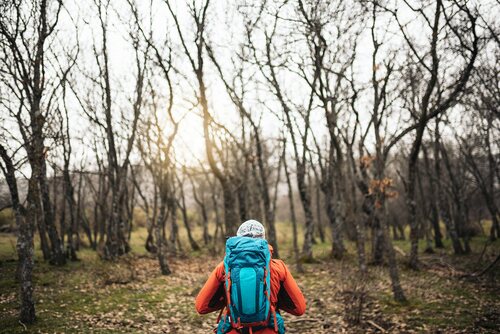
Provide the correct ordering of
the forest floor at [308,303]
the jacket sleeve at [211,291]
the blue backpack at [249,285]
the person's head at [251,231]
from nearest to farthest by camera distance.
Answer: the blue backpack at [249,285] → the jacket sleeve at [211,291] → the person's head at [251,231] → the forest floor at [308,303]

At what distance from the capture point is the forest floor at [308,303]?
723cm

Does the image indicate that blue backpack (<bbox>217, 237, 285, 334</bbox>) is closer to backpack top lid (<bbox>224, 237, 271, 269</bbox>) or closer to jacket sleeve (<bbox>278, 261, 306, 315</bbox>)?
backpack top lid (<bbox>224, 237, 271, 269</bbox>)

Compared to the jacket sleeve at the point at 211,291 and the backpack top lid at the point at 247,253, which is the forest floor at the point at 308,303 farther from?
the backpack top lid at the point at 247,253

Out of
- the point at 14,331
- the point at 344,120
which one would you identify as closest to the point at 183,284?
the point at 14,331

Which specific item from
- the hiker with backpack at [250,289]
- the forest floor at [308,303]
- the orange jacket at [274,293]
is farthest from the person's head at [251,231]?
the forest floor at [308,303]

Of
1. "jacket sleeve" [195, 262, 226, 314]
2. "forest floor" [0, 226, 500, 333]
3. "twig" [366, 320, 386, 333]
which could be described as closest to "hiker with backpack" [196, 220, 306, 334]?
"jacket sleeve" [195, 262, 226, 314]

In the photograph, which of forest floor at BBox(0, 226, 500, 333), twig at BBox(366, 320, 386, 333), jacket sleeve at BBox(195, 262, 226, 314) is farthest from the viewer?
forest floor at BBox(0, 226, 500, 333)

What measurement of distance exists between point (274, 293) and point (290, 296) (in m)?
0.20

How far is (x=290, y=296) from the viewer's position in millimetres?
3221

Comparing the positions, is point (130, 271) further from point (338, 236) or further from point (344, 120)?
point (344, 120)

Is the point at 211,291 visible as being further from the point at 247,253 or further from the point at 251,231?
the point at 251,231

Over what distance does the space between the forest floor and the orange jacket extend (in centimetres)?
475

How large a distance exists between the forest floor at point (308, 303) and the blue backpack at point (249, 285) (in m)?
5.14

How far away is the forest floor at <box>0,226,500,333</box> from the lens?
723 cm
